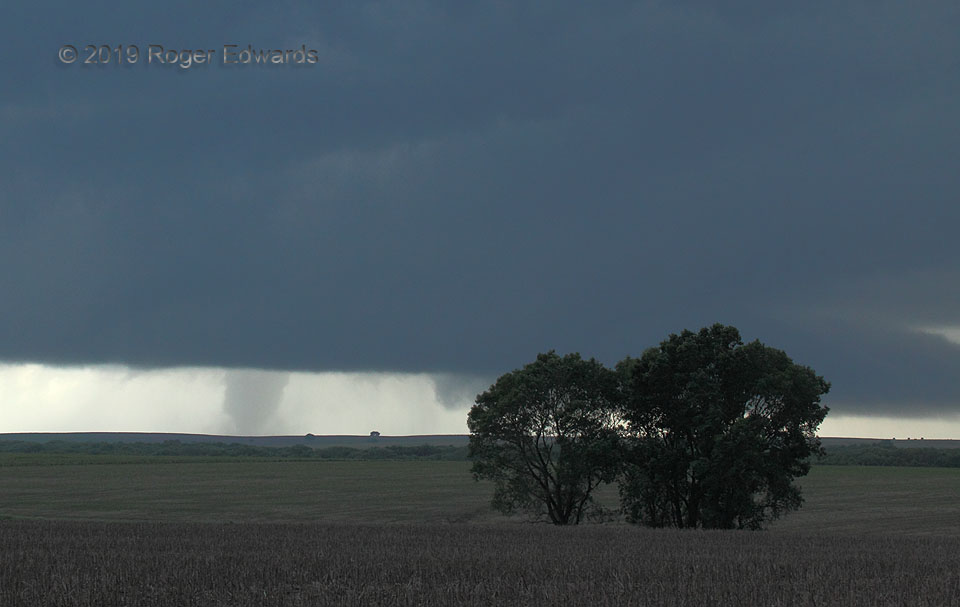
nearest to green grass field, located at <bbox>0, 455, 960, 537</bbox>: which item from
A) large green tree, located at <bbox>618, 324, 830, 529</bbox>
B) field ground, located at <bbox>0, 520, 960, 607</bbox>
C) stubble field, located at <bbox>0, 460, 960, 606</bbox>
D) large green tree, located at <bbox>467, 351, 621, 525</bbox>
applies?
large green tree, located at <bbox>618, 324, 830, 529</bbox>

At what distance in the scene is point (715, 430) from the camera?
185ft

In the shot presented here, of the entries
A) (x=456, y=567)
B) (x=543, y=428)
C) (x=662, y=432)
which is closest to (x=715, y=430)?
(x=662, y=432)

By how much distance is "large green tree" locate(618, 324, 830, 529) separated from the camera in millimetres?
55656

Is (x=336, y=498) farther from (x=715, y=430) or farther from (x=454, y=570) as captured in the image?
(x=454, y=570)

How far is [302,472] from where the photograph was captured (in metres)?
152

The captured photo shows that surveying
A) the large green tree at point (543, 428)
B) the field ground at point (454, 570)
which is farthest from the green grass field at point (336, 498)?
the field ground at point (454, 570)

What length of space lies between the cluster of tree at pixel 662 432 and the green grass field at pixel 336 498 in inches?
298

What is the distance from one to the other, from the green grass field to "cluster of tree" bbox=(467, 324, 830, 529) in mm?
7578

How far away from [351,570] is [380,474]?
124961mm

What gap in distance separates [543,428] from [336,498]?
40580 mm

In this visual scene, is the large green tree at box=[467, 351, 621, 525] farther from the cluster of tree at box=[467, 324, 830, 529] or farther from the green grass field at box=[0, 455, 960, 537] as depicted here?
the green grass field at box=[0, 455, 960, 537]

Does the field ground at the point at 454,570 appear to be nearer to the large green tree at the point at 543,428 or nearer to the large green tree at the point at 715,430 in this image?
the large green tree at the point at 715,430

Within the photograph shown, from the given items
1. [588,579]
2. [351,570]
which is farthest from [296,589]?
[588,579]

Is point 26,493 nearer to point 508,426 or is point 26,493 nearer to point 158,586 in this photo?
point 508,426
